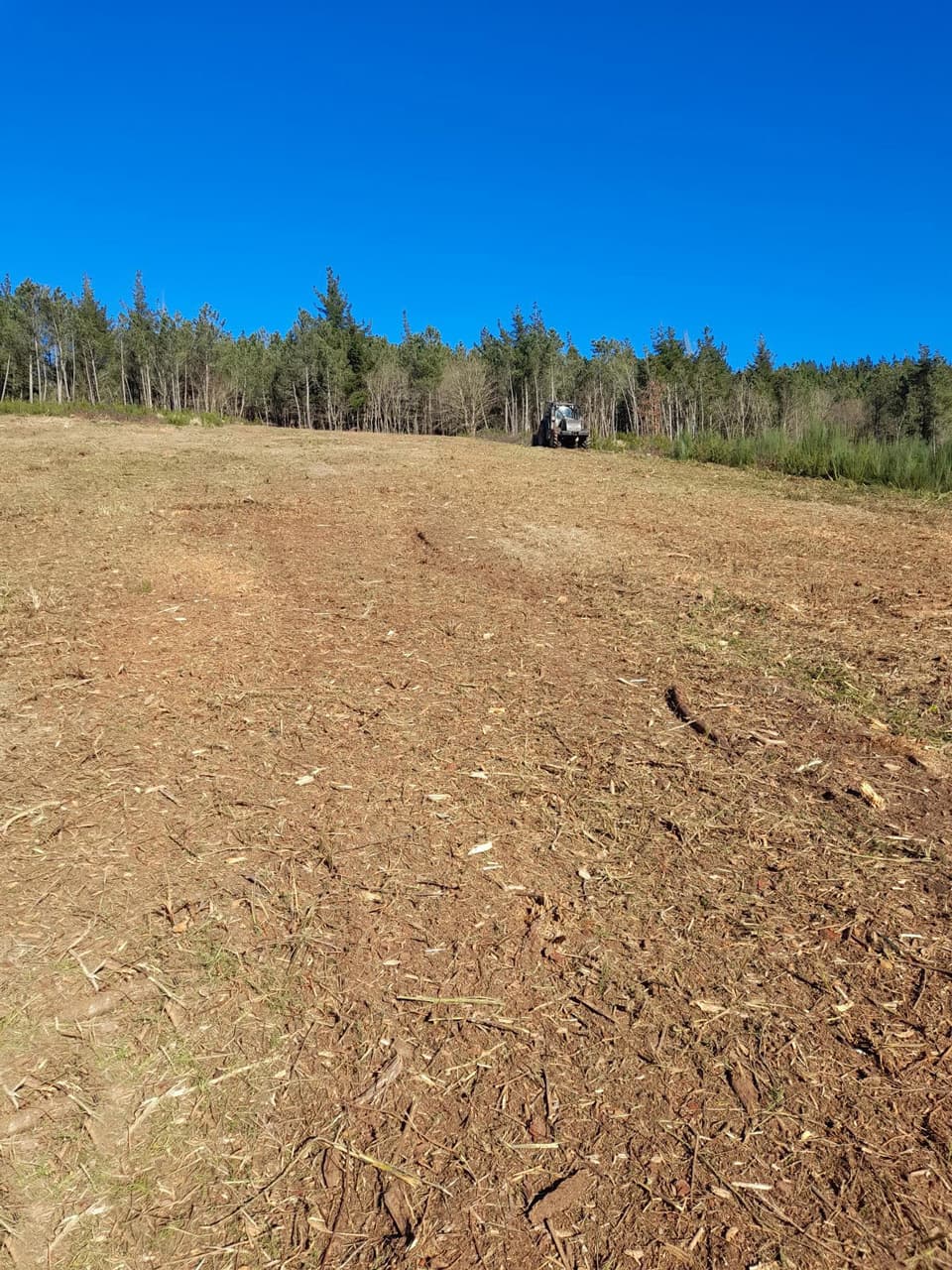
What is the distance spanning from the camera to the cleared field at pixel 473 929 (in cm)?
139

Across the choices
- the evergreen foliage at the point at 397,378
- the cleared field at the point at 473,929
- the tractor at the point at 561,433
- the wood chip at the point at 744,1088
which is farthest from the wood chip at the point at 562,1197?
the evergreen foliage at the point at 397,378

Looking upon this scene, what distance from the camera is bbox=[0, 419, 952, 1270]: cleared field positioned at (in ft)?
4.55

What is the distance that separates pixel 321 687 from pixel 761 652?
2046 mm

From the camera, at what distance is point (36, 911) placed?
206 cm

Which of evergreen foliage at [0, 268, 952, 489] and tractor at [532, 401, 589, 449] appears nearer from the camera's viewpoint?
tractor at [532, 401, 589, 449]

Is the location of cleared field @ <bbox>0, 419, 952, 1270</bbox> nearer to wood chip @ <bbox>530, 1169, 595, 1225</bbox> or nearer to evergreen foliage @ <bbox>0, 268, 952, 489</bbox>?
wood chip @ <bbox>530, 1169, 595, 1225</bbox>

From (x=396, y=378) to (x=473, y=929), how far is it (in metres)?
53.2

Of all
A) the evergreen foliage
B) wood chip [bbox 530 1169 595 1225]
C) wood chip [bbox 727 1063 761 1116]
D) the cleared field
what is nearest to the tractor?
the cleared field

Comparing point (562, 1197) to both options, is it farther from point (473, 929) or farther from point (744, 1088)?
point (473, 929)

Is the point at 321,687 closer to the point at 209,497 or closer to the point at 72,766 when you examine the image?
the point at 72,766

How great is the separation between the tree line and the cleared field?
147 ft

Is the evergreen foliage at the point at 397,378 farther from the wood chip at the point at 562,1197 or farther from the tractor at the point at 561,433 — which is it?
the wood chip at the point at 562,1197

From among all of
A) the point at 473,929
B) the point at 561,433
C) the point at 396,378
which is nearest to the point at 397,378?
the point at 396,378

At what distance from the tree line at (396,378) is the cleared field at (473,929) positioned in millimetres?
44833
